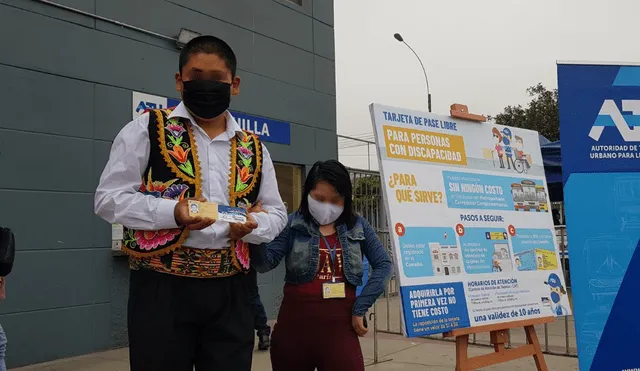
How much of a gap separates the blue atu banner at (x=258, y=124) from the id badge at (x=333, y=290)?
4.23 meters

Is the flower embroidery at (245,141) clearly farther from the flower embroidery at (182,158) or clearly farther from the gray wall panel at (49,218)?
the gray wall panel at (49,218)

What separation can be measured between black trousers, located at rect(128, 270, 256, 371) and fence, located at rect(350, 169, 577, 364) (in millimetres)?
2906

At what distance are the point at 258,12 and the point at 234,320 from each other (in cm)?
668

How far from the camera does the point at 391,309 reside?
920cm

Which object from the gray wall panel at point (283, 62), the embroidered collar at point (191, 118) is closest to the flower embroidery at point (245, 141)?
the embroidered collar at point (191, 118)

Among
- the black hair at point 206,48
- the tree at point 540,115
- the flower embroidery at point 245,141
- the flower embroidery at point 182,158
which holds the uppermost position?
the tree at point 540,115

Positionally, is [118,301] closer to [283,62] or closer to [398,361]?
[398,361]

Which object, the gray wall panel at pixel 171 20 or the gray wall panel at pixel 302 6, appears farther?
the gray wall panel at pixel 302 6

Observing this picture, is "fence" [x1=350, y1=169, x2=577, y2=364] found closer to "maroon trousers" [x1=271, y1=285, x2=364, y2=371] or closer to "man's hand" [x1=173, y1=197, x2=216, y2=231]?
"maroon trousers" [x1=271, y1=285, x2=364, y2=371]

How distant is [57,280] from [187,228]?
169 inches

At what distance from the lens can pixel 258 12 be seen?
8070 millimetres

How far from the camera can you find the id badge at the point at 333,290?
9.74 ft

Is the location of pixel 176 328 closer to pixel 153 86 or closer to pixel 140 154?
pixel 140 154

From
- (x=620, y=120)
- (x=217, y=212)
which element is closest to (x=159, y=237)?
(x=217, y=212)
